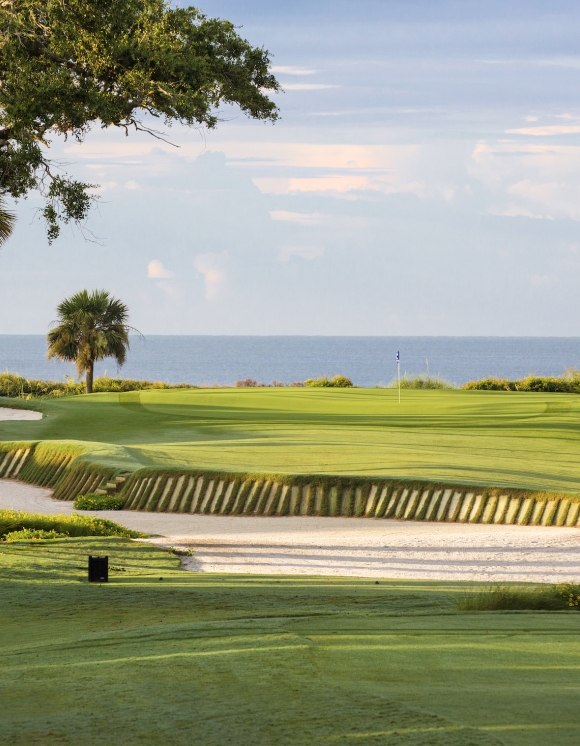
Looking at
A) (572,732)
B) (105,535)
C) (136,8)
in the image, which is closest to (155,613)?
(572,732)

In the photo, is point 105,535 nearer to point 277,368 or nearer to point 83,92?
point 83,92

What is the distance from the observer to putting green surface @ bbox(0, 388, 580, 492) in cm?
1661

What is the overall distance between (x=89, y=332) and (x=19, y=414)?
36.2 feet

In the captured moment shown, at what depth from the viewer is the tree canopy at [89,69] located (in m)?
9.53

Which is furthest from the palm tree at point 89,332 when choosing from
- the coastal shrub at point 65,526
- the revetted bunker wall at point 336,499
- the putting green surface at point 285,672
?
the putting green surface at point 285,672

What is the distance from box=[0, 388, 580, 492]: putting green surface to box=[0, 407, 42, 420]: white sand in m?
0.40

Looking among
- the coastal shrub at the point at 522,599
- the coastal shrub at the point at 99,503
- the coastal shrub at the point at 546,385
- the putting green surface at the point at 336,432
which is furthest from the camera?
the coastal shrub at the point at 546,385

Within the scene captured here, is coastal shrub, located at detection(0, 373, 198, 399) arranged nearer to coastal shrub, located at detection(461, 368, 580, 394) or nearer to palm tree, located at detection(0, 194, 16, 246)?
coastal shrub, located at detection(461, 368, 580, 394)

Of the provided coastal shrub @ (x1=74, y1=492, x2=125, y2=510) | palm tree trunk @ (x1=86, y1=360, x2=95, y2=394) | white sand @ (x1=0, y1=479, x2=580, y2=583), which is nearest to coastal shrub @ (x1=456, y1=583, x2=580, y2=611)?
white sand @ (x1=0, y1=479, x2=580, y2=583)

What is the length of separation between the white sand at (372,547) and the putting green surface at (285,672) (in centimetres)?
302

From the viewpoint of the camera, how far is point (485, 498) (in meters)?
14.0

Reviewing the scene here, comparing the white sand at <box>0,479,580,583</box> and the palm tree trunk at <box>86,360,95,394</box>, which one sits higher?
the palm tree trunk at <box>86,360,95,394</box>

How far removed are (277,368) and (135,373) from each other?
23.7 meters

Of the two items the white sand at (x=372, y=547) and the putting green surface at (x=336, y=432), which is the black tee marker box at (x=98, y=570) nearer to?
the white sand at (x=372, y=547)
